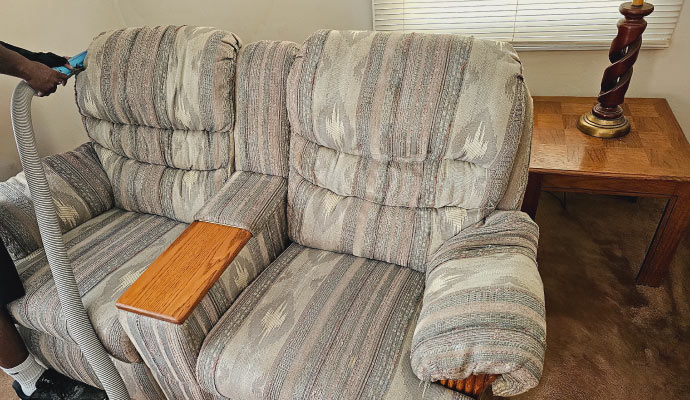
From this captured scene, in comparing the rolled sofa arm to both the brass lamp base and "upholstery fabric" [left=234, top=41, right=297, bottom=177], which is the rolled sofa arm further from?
the brass lamp base

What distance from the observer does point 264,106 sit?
148 centimetres

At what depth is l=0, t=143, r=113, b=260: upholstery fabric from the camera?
59.2 inches

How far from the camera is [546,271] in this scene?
1817mm

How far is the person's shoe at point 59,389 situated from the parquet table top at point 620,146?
5.37ft

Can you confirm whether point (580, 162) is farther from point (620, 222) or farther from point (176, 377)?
point (176, 377)

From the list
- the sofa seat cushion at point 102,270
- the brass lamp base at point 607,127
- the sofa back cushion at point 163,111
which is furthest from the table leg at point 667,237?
the sofa seat cushion at point 102,270

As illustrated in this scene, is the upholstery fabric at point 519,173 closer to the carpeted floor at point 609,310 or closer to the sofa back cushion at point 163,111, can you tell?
the carpeted floor at point 609,310

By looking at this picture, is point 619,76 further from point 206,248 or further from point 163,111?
point 163,111

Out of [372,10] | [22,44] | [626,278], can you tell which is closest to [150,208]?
[22,44]

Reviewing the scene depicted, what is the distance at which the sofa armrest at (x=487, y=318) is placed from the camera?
0.90 metres

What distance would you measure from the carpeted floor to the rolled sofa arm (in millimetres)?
875

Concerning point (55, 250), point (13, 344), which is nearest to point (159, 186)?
point (55, 250)

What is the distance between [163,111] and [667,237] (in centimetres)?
177

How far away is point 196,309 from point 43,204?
0.58 m
